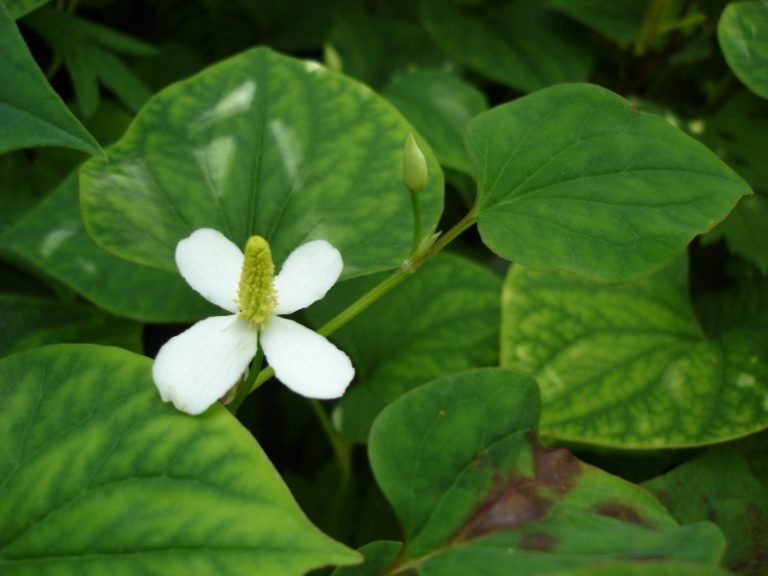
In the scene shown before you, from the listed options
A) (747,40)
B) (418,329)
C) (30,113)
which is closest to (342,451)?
(418,329)

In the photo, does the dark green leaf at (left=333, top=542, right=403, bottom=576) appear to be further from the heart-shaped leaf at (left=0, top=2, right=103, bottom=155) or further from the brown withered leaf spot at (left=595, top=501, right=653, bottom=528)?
the heart-shaped leaf at (left=0, top=2, right=103, bottom=155)

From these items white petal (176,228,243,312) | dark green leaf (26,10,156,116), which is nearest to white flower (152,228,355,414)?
white petal (176,228,243,312)

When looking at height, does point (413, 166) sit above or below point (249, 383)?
above

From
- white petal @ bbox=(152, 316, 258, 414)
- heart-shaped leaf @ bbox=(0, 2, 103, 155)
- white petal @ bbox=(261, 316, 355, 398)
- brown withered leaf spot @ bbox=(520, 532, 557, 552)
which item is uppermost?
heart-shaped leaf @ bbox=(0, 2, 103, 155)

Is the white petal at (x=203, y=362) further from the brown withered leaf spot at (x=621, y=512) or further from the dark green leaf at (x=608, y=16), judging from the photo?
the dark green leaf at (x=608, y=16)

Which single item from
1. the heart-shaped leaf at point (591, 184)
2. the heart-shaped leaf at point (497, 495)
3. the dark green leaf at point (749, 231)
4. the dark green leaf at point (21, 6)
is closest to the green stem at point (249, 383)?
the heart-shaped leaf at point (497, 495)

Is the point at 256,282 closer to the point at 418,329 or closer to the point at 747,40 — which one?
the point at 418,329
